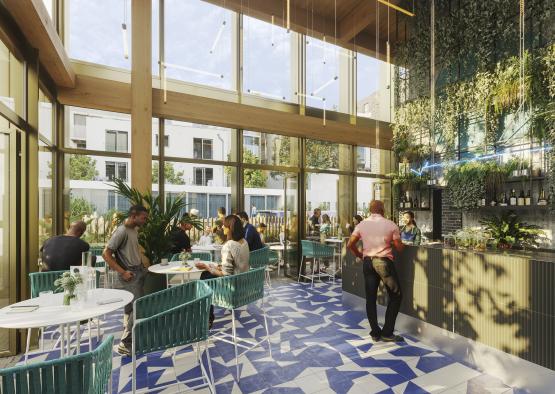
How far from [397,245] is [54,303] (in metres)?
3.52

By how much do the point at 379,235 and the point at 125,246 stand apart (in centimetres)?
299

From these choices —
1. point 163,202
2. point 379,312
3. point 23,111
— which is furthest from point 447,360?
point 23,111

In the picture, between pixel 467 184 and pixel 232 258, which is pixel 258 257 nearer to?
pixel 232 258

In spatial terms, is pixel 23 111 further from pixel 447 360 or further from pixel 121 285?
pixel 447 360

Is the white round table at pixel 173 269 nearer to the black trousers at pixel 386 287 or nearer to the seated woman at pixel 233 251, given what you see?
the seated woman at pixel 233 251

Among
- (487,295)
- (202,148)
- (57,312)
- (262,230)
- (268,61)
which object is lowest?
(487,295)

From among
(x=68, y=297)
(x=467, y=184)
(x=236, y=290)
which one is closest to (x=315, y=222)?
(x=467, y=184)

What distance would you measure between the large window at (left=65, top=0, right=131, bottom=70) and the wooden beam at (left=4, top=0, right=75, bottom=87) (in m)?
0.93

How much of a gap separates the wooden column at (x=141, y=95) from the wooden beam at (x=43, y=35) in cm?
95

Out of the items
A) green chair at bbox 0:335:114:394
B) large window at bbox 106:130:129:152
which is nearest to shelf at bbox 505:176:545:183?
green chair at bbox 0:335:114:394

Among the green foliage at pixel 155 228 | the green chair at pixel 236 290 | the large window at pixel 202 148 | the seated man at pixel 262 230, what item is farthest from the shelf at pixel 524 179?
the green foliage at pixel 155 228

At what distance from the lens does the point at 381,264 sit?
388 cm

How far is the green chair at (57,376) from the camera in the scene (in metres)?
1.36

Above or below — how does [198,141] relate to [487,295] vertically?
above
